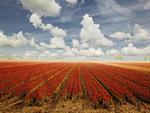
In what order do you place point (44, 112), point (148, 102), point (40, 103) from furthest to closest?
point (148, 102), point (40, 103), point (44, 112)

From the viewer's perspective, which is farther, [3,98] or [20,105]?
[3,98]

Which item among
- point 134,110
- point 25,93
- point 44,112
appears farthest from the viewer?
point 25,93

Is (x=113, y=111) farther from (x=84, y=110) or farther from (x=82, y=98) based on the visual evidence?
(x=82, y=98)

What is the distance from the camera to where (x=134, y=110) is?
1193cm

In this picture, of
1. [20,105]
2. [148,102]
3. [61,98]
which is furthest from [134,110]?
[20,105]

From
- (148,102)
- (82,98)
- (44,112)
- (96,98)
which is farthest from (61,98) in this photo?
(148,102)

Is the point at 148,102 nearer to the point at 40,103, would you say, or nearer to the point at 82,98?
the point at 82,98

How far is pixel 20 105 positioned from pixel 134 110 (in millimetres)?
6946

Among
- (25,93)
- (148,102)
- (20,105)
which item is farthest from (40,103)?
(148,102)

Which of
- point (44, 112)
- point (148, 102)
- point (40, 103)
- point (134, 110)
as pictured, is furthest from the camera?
point (148, 102)

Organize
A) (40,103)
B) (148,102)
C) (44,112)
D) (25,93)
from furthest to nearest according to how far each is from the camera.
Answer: (25,93)
(148,102)
(40,103)
(44,112)

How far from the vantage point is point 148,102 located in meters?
13.9

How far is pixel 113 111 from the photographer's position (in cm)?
1160

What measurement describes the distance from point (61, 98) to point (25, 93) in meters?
3.49
